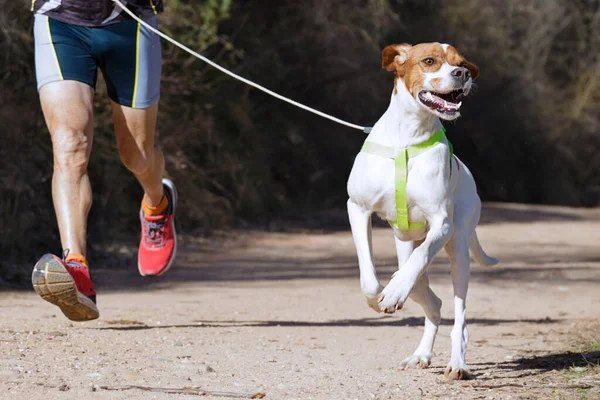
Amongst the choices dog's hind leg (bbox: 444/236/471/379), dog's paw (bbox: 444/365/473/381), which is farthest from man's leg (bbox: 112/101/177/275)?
dog's paw (bbox: 444/365/473/381)

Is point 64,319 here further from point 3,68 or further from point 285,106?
point 285,106

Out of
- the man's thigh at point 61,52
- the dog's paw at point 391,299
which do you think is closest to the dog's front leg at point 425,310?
the dog's paw at point 391,299

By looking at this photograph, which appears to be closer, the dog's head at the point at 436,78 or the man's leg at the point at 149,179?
the dog's head at the point at 436,78

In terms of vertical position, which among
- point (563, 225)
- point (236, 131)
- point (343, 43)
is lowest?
point (563, 225)

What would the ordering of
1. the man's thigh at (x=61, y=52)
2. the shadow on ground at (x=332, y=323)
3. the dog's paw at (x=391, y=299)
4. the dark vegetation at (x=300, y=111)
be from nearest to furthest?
1. the dog's paw at (x=391, y=299)
2. the man's thigh at (x=61, y=52)
3. the shadow on ground at (x=332, y=323)
4. the dark vegetation at (x=300, y=111)

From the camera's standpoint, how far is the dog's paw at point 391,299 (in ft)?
13.7

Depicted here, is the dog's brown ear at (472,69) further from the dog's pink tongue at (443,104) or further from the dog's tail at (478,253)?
the dog's tail at (478,253)

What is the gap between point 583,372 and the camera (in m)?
4.71

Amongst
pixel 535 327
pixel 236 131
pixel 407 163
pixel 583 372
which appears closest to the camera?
pixel 407 163

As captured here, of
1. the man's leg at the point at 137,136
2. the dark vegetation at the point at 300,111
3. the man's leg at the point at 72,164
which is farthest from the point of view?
the dark vegetation at the point at 300,111

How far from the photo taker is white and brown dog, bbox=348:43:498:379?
14.3 ft

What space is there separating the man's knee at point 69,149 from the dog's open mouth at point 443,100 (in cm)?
180

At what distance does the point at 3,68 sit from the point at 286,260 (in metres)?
3.53

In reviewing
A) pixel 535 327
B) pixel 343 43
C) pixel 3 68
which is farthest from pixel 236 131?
pixel 535 327
